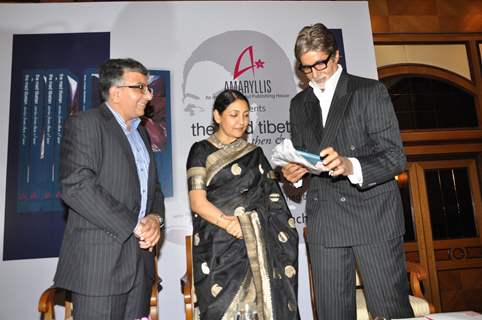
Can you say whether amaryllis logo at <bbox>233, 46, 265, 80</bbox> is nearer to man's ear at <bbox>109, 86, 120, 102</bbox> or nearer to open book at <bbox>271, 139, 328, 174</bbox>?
man's ear at <bbox>109, 86, 120, 102</bbox>

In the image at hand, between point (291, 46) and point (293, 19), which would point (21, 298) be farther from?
point (293, 19)

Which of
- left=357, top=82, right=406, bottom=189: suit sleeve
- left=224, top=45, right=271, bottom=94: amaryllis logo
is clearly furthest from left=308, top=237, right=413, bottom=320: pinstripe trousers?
left=224, top=45, right=271, bottom=94: amaryllis logo

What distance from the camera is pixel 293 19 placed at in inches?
128

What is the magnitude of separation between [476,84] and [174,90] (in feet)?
10.6

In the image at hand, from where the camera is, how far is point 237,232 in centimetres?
202

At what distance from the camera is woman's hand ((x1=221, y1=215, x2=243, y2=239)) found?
200cm

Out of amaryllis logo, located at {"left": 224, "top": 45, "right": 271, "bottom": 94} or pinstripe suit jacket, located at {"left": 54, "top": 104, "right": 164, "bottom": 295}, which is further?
amaryllis logo, located at {"left": 224, "top": 45, "right": 271, "bottom": 94}

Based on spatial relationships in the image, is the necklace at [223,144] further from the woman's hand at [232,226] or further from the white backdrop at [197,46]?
the white backdrop at [197,46]

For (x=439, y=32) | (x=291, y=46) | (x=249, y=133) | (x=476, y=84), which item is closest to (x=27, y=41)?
(x=249, y=133)

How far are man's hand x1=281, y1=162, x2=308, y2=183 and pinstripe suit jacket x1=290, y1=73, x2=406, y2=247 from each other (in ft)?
0.23

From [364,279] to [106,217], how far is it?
1155mm

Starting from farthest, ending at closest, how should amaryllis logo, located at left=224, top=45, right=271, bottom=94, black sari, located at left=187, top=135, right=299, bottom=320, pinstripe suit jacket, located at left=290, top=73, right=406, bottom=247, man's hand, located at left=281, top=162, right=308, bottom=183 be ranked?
1. amaryllis logo, located at left=224, top=45, right=271, bottom=94
2. black sari, located at left=187, top=135, right=299, bottom=320
3. man's hand, located at left=281, top=162, right=308, bottom=183
4. pinstripe suit jacket, located at left=290, top=73, right=406, bottom=247

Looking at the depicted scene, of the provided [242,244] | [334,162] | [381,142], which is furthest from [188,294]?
[381,142]

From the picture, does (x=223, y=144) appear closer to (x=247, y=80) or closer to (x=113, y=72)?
(x=113, y=72)
